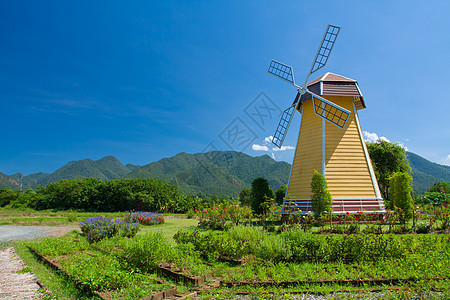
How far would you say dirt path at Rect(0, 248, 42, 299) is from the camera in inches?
154

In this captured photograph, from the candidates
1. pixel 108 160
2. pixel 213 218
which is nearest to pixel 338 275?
pixel 213 218

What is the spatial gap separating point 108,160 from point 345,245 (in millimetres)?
124184

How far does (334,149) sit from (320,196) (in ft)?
9.31

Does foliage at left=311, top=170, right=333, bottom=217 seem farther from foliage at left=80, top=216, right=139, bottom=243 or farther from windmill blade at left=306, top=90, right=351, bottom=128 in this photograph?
foliage at left=80, top=216, right=139, bottom=243

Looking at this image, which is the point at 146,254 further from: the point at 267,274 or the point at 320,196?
the point at 320,196

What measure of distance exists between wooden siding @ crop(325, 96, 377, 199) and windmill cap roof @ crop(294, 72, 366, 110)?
0.51m

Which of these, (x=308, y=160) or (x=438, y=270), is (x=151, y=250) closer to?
(x=438, y=270)

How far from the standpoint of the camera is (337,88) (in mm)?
13859

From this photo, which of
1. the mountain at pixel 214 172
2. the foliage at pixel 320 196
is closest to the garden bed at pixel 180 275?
the foliage at pixel 320 196

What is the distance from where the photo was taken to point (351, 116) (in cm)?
1390

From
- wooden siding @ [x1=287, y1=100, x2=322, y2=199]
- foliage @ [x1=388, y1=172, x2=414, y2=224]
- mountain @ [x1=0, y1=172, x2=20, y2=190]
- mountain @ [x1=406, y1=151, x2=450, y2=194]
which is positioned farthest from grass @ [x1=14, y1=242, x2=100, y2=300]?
mountain @ [x1=406, y1=151, x2=450, y2=194]

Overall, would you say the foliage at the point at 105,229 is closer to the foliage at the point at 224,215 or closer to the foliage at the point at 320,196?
the foliage at the point at 224,215

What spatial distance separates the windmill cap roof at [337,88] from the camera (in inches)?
540

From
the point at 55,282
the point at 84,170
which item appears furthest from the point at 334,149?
the point at 84,170
